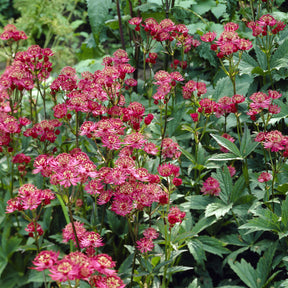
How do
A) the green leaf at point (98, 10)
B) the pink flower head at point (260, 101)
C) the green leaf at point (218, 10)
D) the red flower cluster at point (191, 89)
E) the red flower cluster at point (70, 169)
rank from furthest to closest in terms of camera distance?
the green leaf at point (218, 10), the green leaf at point (98, 10), the red flower cluster at point (191, 89), the pink flower head at point (260, 101), the red flower cluster at point (70, 169)

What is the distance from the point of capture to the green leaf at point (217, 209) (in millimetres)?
1448

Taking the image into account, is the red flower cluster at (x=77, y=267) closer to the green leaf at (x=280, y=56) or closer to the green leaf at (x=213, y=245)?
the green leaf at (x=213, y=245)

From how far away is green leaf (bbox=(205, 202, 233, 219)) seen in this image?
4.75 ft

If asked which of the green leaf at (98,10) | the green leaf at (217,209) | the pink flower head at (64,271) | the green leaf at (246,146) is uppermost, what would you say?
the green leaf at (98,10)

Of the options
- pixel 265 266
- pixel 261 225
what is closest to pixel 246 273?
pixel 265 266

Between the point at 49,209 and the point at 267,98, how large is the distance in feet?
→ 3.49

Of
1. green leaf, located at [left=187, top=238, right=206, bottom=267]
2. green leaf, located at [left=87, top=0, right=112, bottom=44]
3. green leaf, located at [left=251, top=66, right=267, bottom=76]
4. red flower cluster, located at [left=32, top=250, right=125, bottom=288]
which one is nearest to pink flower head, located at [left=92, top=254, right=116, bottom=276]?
red flower cluster, located at [left=32, top=250, right=125, bottom=288]

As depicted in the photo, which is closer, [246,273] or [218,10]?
[246,273]

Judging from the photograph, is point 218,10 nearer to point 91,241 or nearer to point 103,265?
point 91,241

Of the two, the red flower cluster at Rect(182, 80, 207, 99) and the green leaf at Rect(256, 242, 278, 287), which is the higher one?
the red flower cluster at Rect(182, 80, 207, 99)

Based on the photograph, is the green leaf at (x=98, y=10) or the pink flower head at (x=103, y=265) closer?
the pink flower head at (x=103, y=265)

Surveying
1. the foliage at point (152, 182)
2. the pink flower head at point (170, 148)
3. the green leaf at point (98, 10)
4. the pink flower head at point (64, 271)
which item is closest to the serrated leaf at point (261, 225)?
the foliage at point (152, 182)

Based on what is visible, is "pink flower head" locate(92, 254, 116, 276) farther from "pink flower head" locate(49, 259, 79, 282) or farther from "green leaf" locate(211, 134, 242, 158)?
"green leaf" locate(211, 134, 242, 158)

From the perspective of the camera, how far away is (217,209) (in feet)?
4.92
